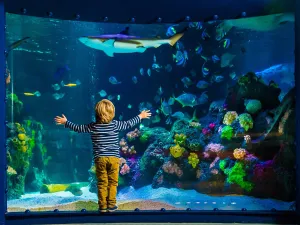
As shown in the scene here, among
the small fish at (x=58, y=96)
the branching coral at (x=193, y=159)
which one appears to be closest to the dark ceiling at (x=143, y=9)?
the small fish at (x=58, y=96)

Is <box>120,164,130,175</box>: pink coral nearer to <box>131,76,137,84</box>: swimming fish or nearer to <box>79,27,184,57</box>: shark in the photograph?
<box>131,76,137,84</box>: swimming fish

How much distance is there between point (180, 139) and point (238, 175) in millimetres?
976

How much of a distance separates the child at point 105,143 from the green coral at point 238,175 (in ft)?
5.07

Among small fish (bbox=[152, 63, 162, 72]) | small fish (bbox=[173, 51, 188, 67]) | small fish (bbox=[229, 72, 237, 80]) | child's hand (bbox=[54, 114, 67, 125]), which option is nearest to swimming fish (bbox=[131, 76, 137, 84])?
small fish (bbox=[152, 63, 162, 72])

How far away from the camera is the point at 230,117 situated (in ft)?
24.4

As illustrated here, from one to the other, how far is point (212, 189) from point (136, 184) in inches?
43.6

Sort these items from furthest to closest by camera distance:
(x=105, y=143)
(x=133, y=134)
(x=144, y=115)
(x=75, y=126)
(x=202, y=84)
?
(x=133, y=134)
(x=202, y=84)
(x=144, y=115)
(x=75, y=126)
(x=105, y=143)

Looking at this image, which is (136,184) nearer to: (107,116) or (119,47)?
(107,116)

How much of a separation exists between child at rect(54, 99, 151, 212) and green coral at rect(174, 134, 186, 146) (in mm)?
766

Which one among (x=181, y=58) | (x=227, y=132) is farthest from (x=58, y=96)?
(x=227, y=132)

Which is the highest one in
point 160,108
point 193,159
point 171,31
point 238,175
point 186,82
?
point 171,31

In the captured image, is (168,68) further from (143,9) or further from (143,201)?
(143,201)

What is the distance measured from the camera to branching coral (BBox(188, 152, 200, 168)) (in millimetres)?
7480

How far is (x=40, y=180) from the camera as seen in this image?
752cm
